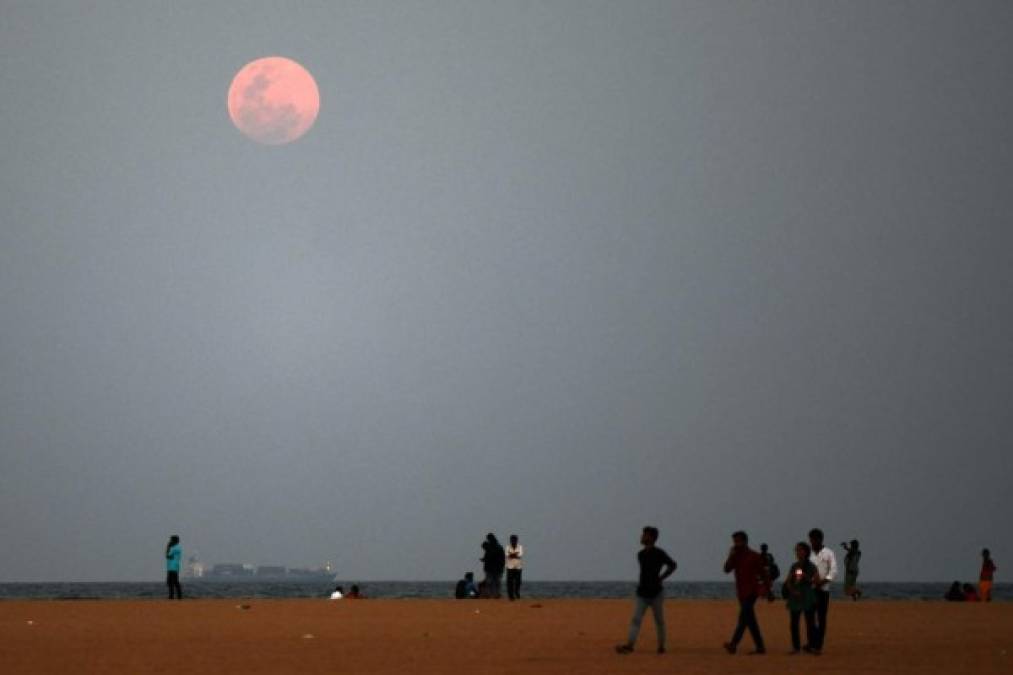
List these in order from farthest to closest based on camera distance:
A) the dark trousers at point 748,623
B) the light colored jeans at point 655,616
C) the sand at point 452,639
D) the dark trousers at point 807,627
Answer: the light colored jeans at point 655,616 → the dark trousers at point 748,623 → the dark trousers at point 807,627 → the sand at point 452,639

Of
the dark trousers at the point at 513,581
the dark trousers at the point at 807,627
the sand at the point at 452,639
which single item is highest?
the dark trousers at the point at 513,581

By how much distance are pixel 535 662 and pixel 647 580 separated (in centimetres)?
351

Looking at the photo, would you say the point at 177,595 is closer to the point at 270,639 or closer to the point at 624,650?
the point at 270,639

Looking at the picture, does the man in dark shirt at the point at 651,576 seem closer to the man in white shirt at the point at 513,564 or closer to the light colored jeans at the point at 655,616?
the light colored jeans at the point at 655,616

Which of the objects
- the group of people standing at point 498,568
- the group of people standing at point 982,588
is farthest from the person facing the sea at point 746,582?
the group of people standing at point 982,588

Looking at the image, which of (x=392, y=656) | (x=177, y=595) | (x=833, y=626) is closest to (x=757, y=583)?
(x=392, y=656)

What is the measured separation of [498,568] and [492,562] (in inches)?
10.1

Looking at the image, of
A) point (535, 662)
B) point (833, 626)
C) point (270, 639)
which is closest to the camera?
point (535, 662)

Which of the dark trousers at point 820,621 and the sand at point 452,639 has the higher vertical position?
the dark trousers at point 820,621

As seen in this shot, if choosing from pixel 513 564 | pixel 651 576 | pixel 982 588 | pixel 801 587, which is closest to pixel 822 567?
pixel 801 587

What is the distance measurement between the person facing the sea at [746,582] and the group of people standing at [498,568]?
1862 centimetres

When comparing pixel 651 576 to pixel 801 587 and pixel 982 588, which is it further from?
pixel 982 588

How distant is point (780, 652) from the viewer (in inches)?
983

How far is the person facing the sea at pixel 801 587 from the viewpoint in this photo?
A: 2475 cm
